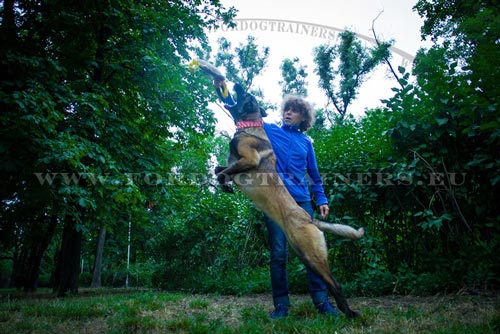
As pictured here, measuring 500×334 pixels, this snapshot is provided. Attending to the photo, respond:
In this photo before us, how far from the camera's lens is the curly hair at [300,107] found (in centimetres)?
330

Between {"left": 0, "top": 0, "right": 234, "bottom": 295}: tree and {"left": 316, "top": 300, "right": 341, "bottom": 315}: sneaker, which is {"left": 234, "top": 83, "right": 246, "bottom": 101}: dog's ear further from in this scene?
{"left": 0, "top": 0, "right": 234, "bottom": 295}: tree

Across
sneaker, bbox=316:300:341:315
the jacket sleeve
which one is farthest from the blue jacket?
sneaker, bbox=316:300:341:315

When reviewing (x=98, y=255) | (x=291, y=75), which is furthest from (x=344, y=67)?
(x=98, y=255)

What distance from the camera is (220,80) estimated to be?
2428mm

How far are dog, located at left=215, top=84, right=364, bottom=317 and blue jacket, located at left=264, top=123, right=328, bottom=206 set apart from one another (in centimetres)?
38

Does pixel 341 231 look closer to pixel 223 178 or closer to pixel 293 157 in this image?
pixel 293 157

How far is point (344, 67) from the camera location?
2347cm

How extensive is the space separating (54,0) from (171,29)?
7.51ft

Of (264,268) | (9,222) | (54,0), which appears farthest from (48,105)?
(9,222)

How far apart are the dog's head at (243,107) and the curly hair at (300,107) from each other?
543 millimetres

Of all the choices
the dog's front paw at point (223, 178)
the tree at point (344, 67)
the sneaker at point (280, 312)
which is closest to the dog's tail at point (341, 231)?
the dog's front paw at point (223, 178)

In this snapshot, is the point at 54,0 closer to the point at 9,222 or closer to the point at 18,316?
the point at 18,316

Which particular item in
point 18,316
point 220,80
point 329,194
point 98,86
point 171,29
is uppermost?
point 171,29

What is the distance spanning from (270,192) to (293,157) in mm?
692
